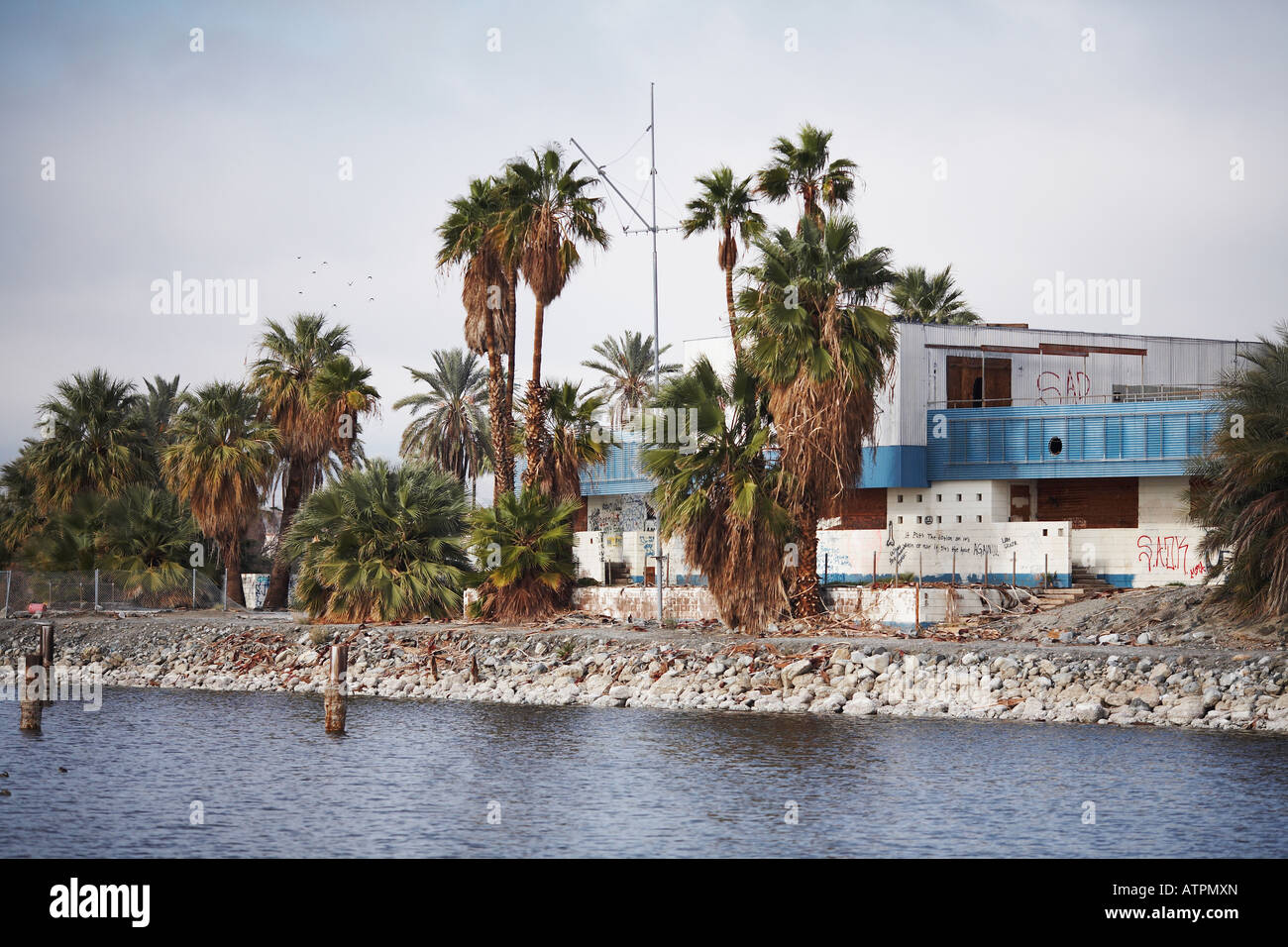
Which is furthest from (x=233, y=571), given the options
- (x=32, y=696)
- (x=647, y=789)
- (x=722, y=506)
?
(x=647, y=789)

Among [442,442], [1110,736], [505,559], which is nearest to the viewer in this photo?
[1110,736]

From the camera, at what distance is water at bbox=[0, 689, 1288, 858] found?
56.7 ft

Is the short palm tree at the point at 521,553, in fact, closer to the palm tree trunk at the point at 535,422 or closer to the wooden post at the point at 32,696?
the palm tree trunk at the point at 535,422

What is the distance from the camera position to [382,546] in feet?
128

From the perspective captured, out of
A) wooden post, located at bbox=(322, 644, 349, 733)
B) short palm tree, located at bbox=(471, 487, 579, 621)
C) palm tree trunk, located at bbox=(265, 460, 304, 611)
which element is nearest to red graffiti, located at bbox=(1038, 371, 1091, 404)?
short palm tree, located at bbox=(471, 487, 579, 621)

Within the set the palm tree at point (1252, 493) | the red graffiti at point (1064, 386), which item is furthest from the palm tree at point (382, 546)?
the red graffiti at point (1064, 386)

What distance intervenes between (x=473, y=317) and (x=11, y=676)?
1683 centimetres

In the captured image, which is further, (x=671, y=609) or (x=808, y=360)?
(x=671, y=609)

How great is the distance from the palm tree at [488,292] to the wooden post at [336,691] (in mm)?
14317

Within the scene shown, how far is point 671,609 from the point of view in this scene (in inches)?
1510

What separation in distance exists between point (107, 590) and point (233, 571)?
15.5ft

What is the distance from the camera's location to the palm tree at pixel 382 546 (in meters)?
38.7
